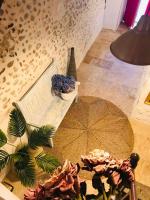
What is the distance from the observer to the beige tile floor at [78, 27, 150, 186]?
3.23 metres

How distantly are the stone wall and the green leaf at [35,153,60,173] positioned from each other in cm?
61

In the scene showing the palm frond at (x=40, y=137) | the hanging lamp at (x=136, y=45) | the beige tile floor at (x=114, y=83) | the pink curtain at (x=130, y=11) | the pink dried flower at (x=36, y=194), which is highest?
the hanging lamp at (x=136, y=45)

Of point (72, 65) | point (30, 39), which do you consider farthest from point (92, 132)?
point (30, 39)

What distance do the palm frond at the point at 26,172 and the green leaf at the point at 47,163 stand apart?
0.10 metres

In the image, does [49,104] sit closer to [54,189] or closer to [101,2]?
[54,189]

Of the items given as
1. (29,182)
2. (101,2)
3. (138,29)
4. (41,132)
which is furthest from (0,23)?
(101,2)

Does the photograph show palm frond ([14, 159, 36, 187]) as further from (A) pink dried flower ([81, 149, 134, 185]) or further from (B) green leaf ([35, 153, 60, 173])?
(A) pink dried flower ([81, 149, 134, 185])

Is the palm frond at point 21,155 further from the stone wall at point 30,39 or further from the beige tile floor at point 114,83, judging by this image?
the beige tile floor at point 114,83

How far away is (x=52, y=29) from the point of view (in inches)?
115

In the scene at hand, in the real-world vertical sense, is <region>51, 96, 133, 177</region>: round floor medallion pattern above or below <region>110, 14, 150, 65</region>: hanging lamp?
below

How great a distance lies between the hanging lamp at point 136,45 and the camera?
3.71 ft

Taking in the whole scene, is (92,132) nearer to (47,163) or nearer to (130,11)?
(47,163)

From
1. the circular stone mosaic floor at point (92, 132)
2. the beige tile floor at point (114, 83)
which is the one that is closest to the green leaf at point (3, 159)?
the circular stone mosaic floor at point (92, 132)

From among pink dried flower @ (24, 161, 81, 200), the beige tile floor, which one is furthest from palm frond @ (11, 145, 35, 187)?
the beige tile floor
